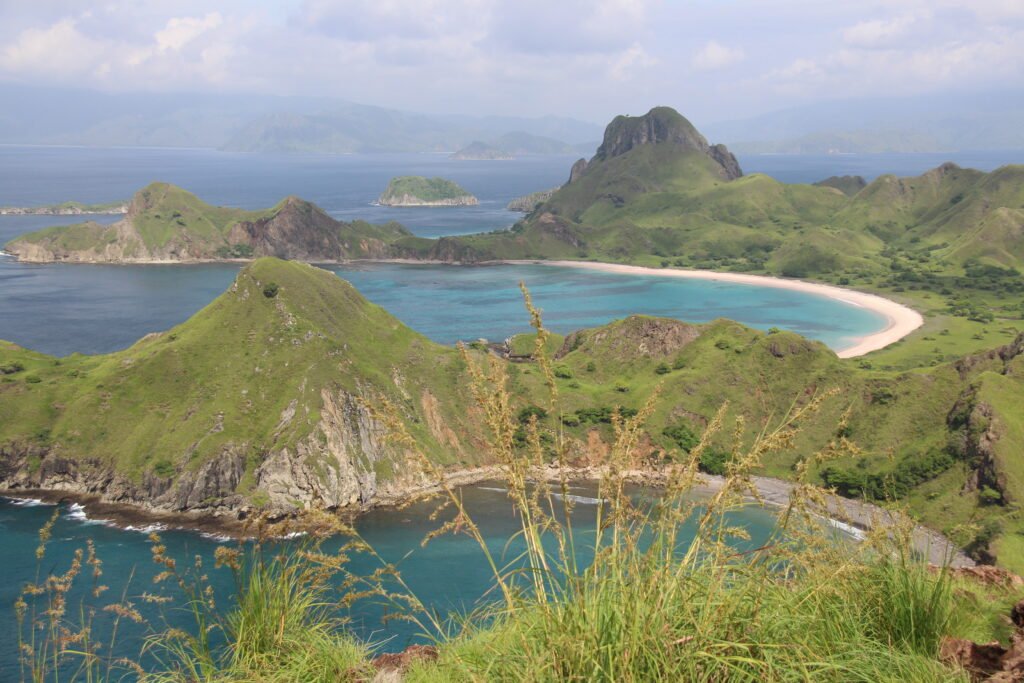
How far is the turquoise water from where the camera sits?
52625 millimetres

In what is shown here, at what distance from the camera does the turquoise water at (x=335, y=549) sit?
52.6 m

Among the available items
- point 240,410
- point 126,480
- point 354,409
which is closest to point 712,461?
point 354,409

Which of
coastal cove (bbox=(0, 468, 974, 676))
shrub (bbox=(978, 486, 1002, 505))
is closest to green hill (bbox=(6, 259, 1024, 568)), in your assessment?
shrub (bbox=(978, 486, 1002, 505))

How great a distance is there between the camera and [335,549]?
210 ft

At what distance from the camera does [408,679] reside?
10.7 m

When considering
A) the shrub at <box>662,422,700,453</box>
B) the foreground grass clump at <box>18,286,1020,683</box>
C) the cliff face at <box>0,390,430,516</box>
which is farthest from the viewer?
the shrub at <box>662,422,700,453</box>

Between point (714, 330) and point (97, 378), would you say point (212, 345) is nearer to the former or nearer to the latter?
point (97, 378)

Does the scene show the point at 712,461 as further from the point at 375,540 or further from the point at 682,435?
the point at 375,540

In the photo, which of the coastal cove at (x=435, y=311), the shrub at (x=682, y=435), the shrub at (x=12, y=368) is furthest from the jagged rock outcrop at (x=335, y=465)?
the coastal cove at (x=435, y=311)

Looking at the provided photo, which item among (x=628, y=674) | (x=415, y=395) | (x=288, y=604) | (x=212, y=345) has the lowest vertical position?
(x=415, y=395)

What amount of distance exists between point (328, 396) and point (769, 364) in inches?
2196

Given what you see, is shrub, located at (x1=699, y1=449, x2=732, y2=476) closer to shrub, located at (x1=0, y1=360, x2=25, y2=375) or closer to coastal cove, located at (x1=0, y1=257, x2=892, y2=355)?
coastal cove, located at (x1=0, y1=257, x2=892, y2=355)

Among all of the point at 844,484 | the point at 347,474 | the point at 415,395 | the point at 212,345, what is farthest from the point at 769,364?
the point at 212,345

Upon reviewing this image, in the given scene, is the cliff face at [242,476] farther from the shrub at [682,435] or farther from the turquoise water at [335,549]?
the shrub at [682,435]
